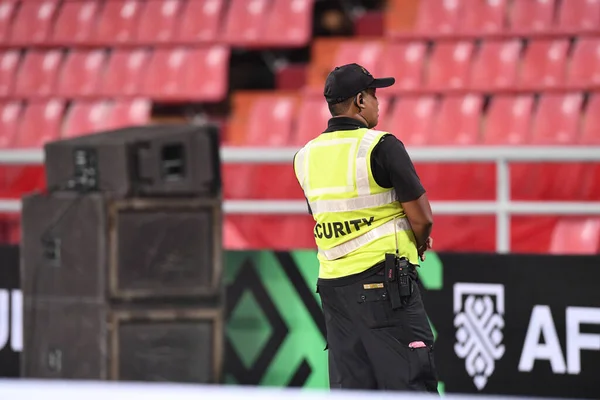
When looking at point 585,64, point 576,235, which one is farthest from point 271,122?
point 576,235

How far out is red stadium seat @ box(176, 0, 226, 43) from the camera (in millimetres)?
9719

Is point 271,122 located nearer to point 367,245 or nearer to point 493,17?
point 493,17

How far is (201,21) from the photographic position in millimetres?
9812

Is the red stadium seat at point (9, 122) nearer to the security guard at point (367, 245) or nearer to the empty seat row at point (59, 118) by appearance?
the empty seat row at point (59, 118)

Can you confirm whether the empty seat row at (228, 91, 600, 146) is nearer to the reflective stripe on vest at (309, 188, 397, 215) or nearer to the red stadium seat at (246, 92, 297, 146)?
the red stadium seat at (246, 92, 297, 146)

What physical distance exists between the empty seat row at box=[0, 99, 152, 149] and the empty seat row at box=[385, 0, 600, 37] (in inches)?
92.6

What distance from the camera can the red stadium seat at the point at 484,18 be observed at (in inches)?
343

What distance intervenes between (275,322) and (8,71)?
19.1ft

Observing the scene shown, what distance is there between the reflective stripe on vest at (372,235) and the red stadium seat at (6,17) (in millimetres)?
7899

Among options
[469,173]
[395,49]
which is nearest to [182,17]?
[395,49]

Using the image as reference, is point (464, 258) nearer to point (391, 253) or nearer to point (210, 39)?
point (391, 253)

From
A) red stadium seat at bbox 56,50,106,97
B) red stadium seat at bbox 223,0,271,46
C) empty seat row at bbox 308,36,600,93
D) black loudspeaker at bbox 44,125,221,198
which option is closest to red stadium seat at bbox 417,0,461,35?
empty seat row at bbox 308,36,600,93

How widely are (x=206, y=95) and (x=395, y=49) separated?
1.70 m

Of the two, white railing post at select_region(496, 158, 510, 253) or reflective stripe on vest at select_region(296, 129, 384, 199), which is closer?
reflective stripe on vest at select_region(296, 129, 384, 199)
